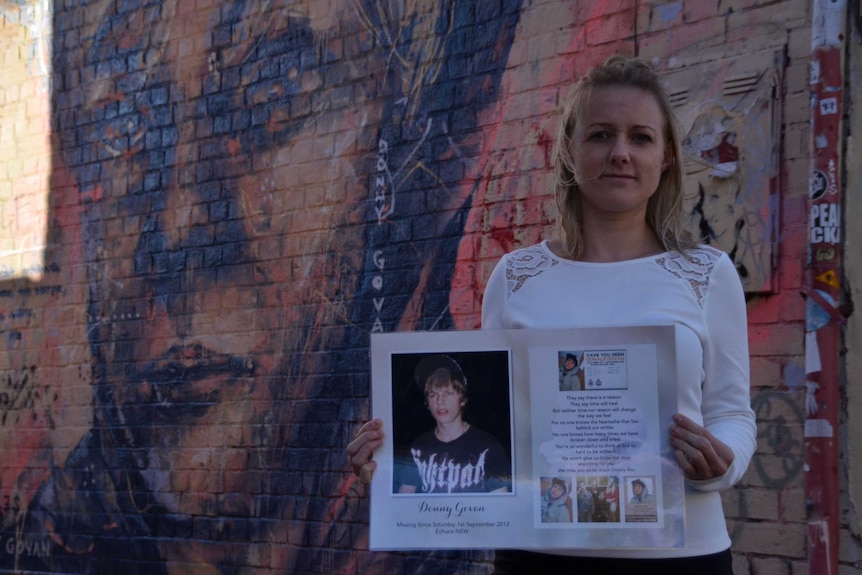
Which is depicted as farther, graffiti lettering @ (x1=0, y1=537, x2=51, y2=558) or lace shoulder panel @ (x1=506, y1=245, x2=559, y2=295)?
graffiti lettering @ (x1=0, y1=537, x2=51, y2=558)

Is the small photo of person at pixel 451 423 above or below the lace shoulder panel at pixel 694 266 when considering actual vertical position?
below

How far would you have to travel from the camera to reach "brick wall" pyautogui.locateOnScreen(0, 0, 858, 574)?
4.37 m

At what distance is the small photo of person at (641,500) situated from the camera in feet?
6.45

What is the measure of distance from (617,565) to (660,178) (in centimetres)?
81

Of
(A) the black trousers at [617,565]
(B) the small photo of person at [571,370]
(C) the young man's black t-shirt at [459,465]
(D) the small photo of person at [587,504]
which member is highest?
(B) the small photo of person at [571,370]

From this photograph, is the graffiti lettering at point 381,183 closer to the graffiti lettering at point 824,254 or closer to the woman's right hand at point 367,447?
the graffiti lettering at point 824,254

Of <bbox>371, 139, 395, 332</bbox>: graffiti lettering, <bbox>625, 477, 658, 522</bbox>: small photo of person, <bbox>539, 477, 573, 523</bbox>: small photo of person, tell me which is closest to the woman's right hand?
<bbox>539, 477, 573, 523</bbox>: small photo of person

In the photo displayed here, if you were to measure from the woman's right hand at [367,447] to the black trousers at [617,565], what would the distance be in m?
0.33

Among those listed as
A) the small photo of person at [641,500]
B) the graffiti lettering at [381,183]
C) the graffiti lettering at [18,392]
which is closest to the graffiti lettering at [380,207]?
the graffiti lettering at [381,183]

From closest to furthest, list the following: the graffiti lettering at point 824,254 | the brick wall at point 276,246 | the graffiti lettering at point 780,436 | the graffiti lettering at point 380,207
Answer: the graffiti lettering at point 824,254, the graffiti lettering at point 780,436, the brick wall at point 276,246, the graffiti lettering at point 380,207

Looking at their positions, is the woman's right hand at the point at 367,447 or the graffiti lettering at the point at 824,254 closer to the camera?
the woman's right hand at the point at 367,447

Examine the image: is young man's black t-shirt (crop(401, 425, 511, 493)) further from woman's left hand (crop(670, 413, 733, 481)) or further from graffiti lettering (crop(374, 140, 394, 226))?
graffiti lettering (crop(374, 140, 394, 226))

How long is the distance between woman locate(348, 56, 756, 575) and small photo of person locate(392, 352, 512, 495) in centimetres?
8

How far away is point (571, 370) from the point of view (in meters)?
2.03
